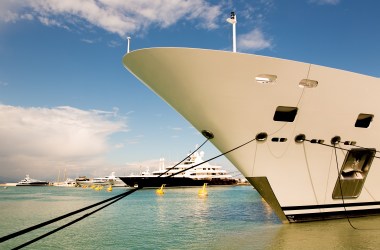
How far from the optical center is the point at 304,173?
34.8 feet

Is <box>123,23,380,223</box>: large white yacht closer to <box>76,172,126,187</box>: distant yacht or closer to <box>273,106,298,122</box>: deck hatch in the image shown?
<box>273,106,298,122</box>: deck hatch

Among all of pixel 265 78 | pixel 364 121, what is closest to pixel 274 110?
pixel 265 78

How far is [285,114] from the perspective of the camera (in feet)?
33.3

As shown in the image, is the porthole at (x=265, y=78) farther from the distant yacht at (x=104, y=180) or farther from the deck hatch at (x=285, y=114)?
the distant yacht at (x=104, y=180)

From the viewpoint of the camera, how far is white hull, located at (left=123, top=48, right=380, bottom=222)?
29.1 feet

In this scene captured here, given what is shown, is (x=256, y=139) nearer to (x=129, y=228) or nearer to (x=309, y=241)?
(x=309, y=241)

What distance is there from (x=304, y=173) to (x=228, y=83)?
4146 millimetres

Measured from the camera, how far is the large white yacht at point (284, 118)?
8945 millimetres

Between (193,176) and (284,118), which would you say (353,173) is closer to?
(284,118)

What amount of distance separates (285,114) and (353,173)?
380cm

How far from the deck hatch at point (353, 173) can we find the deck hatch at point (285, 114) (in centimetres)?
282

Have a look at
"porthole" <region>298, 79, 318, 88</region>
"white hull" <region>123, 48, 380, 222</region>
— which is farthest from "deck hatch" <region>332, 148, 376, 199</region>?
"porthole" <region>298, 79, 318, 88</region>

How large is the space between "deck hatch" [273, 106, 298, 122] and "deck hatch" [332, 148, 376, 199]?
282cm

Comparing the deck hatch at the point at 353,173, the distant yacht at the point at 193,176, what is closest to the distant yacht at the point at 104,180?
the distant yacht at the point at 193,176
